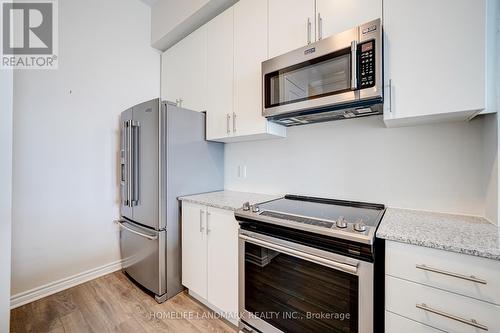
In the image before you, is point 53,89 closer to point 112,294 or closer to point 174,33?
point 174,33

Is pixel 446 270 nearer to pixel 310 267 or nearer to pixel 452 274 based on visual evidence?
pixel 452 274

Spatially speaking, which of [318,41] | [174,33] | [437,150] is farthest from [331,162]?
[174,33]

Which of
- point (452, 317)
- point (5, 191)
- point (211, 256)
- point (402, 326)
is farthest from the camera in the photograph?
point (211, 256)

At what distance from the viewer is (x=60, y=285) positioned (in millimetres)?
2020

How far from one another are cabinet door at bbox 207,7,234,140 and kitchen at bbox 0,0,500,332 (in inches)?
0.7

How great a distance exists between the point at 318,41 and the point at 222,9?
129 cm

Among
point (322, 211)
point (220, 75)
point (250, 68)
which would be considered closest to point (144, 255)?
point (322, 211)

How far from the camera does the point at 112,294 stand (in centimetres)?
196

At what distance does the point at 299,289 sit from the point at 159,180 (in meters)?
1.34

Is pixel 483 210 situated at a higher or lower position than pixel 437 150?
lower

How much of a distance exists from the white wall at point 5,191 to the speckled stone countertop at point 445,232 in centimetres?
206

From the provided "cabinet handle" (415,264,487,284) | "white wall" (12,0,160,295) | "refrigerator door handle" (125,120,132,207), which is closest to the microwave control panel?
"cabinet handle" (415,264,487,284)

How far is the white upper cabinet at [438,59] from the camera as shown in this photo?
3.10 feet

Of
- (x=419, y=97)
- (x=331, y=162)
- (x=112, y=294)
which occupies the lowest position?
(x=112, y=294)
